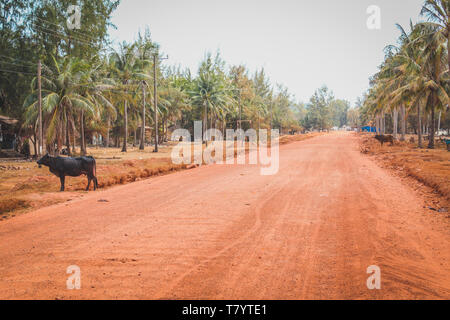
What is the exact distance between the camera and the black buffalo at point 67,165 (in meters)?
11.5

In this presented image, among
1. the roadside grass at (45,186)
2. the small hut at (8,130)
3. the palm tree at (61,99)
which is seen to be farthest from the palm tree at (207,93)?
the roadside grass at (45,186)

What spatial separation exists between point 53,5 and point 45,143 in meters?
13.8

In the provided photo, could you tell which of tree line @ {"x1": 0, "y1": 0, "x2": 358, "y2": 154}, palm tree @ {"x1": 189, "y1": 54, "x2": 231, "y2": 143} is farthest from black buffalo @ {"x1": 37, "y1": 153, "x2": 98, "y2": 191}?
palm tree @ {"x1": 189, "y1": 54, "x2": 231, "y2": 143}

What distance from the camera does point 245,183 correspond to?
1217cm

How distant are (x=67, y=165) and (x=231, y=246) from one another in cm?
786

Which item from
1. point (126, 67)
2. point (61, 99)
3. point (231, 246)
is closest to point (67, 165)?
point (231, 246)

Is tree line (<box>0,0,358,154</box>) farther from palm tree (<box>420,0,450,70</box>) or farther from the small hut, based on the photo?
palm tree (<box>420,0,450,70</box>)

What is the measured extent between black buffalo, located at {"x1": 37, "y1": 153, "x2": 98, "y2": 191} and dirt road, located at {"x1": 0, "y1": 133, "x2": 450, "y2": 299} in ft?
6.32

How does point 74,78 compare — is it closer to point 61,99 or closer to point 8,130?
point 61,99

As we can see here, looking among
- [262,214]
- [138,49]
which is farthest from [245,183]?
[138,49]

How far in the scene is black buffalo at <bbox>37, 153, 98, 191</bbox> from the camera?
37.8 feet

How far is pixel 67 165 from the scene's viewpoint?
11.6 metres

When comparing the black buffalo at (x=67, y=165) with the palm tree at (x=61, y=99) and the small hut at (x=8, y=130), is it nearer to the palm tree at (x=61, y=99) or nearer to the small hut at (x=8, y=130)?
the palm tree at (x=61, y=99)
